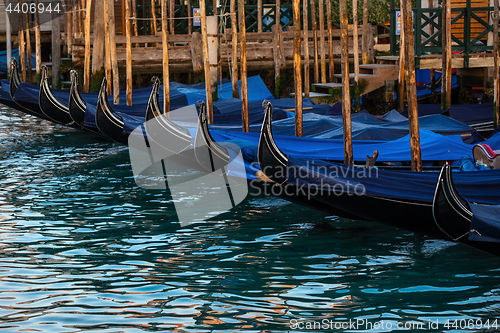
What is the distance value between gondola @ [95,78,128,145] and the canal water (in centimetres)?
150

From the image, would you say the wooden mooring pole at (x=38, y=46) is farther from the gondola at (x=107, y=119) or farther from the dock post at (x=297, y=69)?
the dock post at (x=297, y=69)

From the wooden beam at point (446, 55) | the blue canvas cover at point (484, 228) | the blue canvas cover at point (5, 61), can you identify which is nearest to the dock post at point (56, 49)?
the blue canvas cover at point (5, 61)

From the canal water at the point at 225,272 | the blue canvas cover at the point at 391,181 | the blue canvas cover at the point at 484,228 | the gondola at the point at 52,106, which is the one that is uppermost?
the gondola at the point at 52,106

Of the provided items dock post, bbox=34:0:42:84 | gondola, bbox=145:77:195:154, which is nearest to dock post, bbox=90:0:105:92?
dock post, bbox=34:0:42:84

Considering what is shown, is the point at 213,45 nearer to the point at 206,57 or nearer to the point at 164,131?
the point at 206,57

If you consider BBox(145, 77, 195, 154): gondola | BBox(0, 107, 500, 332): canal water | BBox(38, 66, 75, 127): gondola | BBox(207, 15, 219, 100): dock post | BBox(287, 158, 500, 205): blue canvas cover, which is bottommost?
BBox(0, 107, 500, 332): canal water

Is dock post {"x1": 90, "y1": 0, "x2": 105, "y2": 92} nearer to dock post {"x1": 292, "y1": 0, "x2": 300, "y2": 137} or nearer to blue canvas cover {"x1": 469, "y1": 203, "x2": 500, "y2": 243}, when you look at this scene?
dock post {"x1": 292, "y1": 0, "x2": 300, "y2": 137}

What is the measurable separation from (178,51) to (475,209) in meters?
8.86

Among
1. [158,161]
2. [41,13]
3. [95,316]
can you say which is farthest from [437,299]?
[41,13]

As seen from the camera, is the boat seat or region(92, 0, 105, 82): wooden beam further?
region(92, 0, 105, 82): wooden beam

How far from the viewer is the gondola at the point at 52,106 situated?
9.34 meters

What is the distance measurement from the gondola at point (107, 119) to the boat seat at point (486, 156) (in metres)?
4.35

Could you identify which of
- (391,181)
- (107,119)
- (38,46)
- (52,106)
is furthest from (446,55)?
(38,46)

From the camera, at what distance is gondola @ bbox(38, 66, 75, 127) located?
9.34 meters
